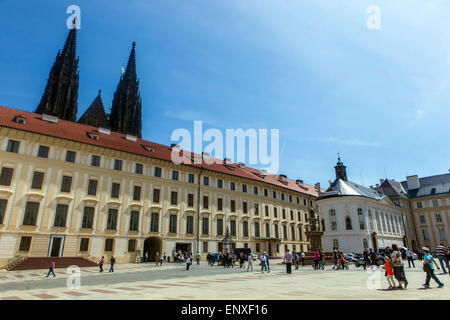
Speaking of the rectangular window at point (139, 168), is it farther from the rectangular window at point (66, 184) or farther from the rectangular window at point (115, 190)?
the rectangular window at point (66, 184)

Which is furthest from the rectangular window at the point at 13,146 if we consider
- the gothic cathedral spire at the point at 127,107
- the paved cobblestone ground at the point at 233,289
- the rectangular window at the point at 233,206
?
the gothic cathedral spire at the point at 127,107

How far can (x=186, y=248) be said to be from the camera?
38.9m

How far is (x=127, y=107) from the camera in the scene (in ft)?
258

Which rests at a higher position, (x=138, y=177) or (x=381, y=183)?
(x=381, y=183)

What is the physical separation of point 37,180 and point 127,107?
5226cm

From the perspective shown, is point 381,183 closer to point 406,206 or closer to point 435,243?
point 406,206

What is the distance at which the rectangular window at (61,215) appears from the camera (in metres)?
29.9

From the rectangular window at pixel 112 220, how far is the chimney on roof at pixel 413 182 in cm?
7448

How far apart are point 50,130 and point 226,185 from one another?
84.7 ft

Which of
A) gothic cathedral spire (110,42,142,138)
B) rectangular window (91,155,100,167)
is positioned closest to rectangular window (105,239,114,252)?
rectangular window (91,155,100,167)

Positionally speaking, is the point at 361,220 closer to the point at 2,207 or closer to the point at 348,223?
the point at 348,223

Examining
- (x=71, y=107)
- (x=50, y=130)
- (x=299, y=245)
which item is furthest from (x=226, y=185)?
(x=71, y=107)

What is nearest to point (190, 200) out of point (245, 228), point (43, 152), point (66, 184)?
point (245, 228)
